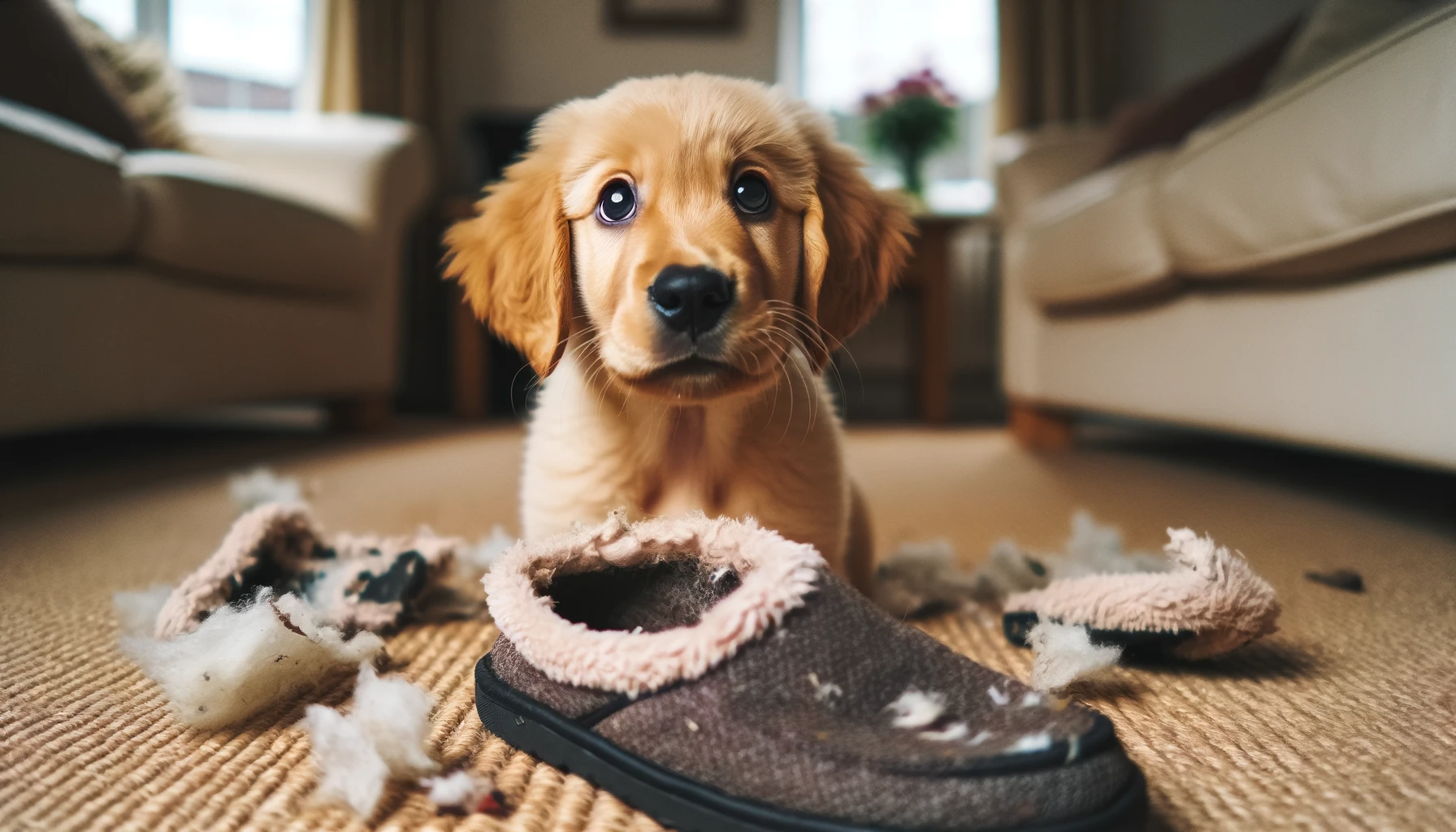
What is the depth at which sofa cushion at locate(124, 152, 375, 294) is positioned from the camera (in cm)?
207

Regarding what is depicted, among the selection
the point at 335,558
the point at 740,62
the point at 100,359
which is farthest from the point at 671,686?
the point at 740,62

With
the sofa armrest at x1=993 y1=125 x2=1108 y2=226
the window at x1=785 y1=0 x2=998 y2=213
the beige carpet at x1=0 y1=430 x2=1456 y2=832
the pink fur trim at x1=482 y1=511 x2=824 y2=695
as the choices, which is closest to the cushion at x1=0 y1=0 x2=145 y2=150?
the beige carpet at x1=0 y1=430 x2=1456 y2=832

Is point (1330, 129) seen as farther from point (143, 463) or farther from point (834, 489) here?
point (143, 463)

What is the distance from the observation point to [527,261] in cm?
98

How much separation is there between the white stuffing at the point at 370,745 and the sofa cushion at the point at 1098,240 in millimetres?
1889

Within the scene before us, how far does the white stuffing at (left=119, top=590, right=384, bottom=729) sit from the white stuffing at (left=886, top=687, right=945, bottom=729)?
0.50 m

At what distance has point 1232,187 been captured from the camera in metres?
1.64

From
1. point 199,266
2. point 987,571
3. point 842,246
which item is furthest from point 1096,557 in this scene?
point 199,266

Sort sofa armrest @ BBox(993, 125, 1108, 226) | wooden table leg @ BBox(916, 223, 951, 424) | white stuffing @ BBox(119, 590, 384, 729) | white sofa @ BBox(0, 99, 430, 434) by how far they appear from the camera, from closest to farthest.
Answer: white stuffing @ BBox(119, 590, 384, 729), white sofa @ BBox(0, 99, 430, 434), sofa armrest @ BBox(993, 125, 1108, 226), wooden table leg @ BBox(916, 223, 951, 424)

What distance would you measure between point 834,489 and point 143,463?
217cm

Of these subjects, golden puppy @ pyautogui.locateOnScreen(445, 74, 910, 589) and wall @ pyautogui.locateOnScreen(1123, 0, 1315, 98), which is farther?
wall @ pyautogui.locateOnScreen(1123, 0, 1315, 98)

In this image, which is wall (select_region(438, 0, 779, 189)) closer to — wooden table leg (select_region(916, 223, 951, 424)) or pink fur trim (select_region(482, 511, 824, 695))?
wooden table leg (select_region(916, 223, 951, 424))

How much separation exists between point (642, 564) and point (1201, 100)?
268cm

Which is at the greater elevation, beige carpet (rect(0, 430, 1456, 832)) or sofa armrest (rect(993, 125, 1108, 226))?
sofa armrest (rect(993, 125, 1108, 226))
